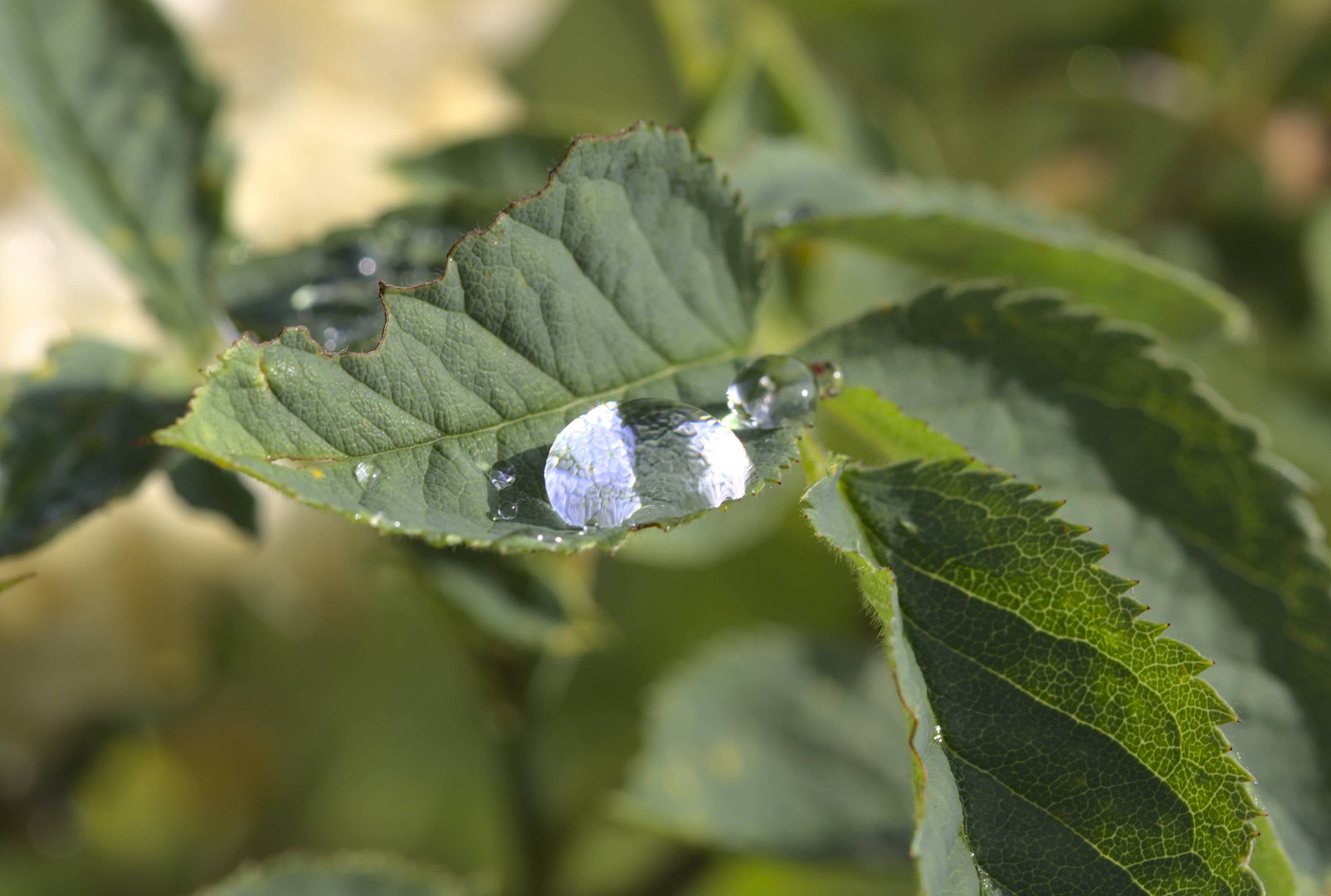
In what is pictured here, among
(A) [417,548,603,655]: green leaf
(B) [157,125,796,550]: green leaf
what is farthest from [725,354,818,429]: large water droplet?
(A) [417,548,603,655]: green leaf

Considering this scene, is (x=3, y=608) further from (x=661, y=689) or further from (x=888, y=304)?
(x=888, y=304)

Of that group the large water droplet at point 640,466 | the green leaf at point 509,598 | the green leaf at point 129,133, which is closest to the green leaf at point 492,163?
the green leaf at point 129,133

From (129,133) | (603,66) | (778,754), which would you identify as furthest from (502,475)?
(603,66)

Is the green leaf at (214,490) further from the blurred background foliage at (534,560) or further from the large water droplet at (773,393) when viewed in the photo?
the large water droplet at (773,393)

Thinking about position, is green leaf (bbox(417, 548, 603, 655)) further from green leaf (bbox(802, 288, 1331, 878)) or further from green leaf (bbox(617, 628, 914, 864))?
green leaf (bbox(802, 288, 1331, 878))

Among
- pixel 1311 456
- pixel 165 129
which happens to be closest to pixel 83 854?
pixel 165 129

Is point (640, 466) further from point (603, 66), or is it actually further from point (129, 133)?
point (603, 66)
